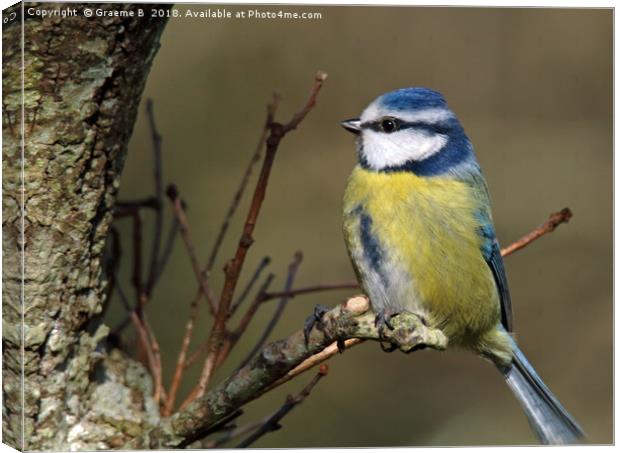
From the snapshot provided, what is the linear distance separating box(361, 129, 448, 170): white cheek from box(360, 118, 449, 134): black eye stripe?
0.01 m

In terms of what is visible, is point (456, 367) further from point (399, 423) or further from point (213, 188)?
point (213, 188)

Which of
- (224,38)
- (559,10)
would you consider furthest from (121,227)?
(559,10)

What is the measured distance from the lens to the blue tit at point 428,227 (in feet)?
7.09

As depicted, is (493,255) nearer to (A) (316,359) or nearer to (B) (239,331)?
(A) (316,359)

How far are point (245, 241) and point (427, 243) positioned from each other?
1.71 feet

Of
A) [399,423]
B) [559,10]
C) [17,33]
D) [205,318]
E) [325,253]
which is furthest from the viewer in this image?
[205,318]

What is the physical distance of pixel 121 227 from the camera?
322 cm

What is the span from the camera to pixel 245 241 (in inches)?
74.7

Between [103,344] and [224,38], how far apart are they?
0.94m

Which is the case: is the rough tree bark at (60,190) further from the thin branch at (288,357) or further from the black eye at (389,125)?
the black eye at (389,125)

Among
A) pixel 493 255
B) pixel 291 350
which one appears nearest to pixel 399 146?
pixel 493 255

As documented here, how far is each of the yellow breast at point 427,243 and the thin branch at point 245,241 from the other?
0.42 meters

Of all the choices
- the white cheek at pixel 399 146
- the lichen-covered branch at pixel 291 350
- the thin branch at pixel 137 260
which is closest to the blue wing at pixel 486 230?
the white cheek at pixel 399 146

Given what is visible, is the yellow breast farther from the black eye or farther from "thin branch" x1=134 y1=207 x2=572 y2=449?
"thin branch" x1=134 y1=207 x2=572 y2=449
